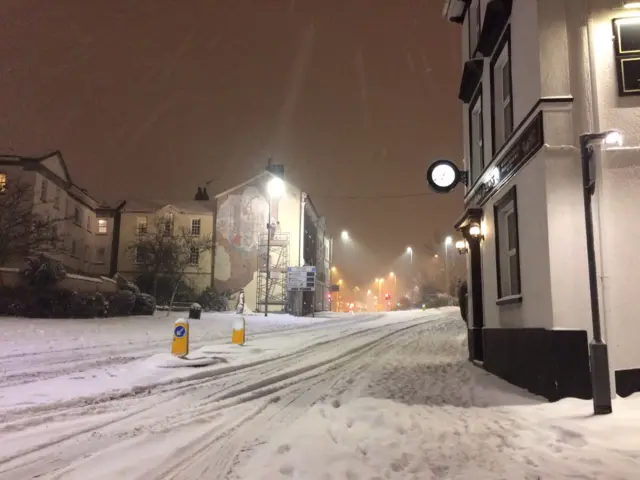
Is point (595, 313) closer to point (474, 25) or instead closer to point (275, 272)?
point (474, 25)

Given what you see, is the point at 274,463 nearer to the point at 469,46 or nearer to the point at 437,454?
the point at 437,454

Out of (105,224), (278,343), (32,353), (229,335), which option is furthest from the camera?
(105,224)

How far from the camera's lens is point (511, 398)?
839cm

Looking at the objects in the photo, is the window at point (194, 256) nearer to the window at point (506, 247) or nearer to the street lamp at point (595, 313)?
the window at point (506, 247)

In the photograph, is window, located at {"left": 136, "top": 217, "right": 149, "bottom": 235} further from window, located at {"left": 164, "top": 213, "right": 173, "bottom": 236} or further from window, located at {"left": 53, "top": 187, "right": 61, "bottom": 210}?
window, located at {"left": 53, "top": 187, "right": 61, "bottom": 210}

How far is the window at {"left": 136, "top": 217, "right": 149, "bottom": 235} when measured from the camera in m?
48.3

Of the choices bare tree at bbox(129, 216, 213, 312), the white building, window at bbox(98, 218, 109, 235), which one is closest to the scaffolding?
bare tree at bbox(129, 216, 213, 312)

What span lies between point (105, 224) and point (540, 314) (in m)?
46.2

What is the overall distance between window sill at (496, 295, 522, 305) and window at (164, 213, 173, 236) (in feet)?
126

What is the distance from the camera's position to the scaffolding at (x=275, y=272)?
4475cm

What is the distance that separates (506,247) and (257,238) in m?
37.1

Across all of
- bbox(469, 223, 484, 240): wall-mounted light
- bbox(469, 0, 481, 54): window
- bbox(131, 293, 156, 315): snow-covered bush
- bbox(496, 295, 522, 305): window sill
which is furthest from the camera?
bbox(131, 293, 156, 315): snow-covered bush

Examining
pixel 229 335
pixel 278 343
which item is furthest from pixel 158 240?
pixel 278 343

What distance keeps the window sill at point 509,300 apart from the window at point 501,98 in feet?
10.5
